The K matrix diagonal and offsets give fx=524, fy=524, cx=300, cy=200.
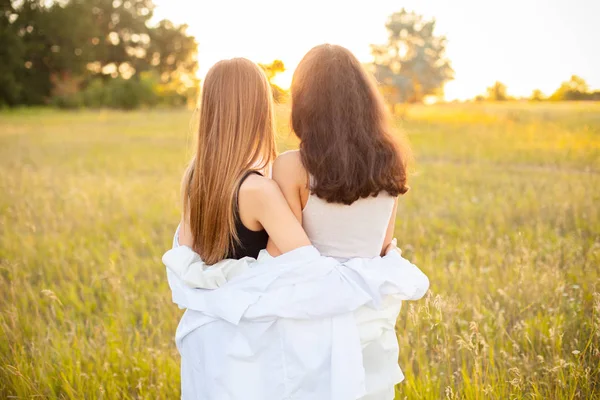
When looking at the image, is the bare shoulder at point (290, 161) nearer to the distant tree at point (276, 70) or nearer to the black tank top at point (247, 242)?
the black tank top at point (247, 242)

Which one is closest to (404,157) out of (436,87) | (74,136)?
(74,136)

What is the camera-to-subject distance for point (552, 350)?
127 inches

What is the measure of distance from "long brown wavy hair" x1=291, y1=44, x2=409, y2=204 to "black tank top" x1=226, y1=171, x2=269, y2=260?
1.24 ft

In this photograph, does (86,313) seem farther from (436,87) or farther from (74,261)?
(436,87)

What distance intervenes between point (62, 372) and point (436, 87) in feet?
100

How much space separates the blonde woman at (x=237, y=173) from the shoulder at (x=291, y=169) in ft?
0.23

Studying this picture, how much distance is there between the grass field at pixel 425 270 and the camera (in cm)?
308

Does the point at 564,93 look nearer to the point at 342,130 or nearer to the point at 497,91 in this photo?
the point at 342,130

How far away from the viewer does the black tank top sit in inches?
92.0

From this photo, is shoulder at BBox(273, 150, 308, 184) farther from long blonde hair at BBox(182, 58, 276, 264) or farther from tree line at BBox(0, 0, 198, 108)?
tree line at BBox(0, 0, 198, 108)

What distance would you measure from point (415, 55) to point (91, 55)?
32574 mm

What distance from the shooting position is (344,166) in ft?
6.93

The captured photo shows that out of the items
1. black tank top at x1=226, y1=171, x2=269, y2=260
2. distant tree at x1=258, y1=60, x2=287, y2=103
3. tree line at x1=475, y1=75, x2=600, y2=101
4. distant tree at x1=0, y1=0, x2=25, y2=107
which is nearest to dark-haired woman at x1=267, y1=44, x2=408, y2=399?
black tank top at x1=226, y1=171, x2=269, y2=260

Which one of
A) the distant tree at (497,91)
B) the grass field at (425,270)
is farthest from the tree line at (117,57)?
the grass field at (425,270)
